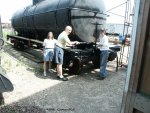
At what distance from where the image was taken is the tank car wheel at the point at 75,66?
7.02 m

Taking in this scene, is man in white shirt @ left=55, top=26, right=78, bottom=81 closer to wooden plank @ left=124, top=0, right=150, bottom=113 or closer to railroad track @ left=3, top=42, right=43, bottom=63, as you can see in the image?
railroad track @ left=3, top=42, right=43, bottom=63

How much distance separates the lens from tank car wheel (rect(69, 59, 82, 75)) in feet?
23.0

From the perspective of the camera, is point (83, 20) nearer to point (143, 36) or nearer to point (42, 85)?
point (42, 85)

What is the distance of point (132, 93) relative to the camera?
188 centimetres

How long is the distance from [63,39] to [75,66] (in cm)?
113

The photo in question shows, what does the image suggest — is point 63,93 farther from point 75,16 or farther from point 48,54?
point 75,16

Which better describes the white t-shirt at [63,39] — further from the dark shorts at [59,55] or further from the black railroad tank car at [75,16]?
the black railroad tank car at [75,16]

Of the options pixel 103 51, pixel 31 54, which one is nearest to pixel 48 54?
pixel 103 51

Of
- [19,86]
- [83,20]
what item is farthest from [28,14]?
[19,86]

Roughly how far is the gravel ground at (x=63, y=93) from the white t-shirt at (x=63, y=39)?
119 centimetres

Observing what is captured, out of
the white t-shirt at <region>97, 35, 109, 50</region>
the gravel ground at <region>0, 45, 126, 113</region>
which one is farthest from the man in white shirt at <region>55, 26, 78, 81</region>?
the white t-shirt at <region>97, 35, 109, 50</region>

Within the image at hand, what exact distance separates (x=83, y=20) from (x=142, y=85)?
5.54 meters

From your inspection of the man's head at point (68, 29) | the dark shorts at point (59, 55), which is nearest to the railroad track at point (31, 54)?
the dark shorts at point (59, 55)

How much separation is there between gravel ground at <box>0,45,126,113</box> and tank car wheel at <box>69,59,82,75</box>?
23cm
